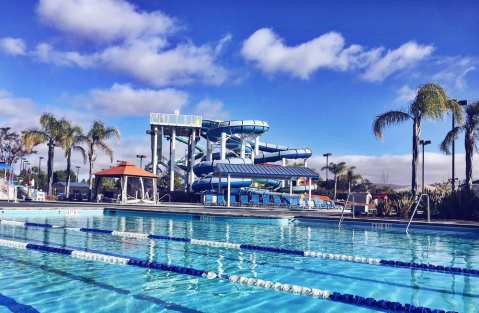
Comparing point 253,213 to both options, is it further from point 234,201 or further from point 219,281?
point 219,281

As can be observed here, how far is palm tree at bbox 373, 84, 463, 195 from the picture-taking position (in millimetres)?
19328

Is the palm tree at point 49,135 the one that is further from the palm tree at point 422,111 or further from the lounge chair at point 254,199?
the palm tree at point 422,111

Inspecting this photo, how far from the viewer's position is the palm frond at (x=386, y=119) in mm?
20505

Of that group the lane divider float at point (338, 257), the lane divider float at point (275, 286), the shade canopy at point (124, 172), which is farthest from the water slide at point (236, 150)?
the lane divider float at point (275, 286)

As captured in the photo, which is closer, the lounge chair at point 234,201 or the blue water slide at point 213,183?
the lounge chair at point 234,201

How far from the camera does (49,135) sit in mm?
34406

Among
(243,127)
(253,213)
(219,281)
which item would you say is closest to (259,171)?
(243,127)

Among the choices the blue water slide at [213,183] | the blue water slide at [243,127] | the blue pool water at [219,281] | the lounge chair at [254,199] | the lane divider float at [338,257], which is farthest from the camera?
the blue water slide at [243,127]

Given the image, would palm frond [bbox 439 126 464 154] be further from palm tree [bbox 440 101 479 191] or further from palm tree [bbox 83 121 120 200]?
palm tree [bbox 83 121 120 200]

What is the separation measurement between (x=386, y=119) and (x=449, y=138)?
12.6 feet

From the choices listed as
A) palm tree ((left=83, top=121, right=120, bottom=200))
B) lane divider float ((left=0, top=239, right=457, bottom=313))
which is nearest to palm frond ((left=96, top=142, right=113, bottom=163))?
palm tree ((left=83, top=121, right=120, bottom=200))

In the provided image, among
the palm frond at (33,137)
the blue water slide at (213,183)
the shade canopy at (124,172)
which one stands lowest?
the blue water slide at (213,183)

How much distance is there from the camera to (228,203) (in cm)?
3219

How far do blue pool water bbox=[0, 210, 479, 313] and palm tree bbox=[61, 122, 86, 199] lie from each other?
2279 cm
